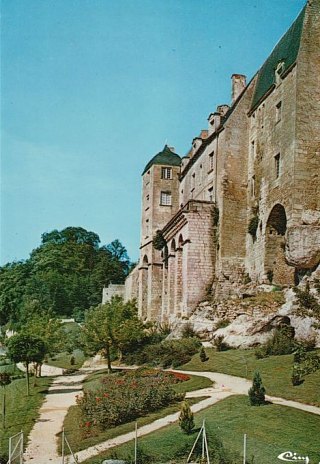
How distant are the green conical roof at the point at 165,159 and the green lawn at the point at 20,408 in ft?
A: 94.8

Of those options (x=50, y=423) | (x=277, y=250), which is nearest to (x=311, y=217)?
(x=277, y=250)

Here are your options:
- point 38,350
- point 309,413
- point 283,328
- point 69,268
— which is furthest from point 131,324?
point 69,268

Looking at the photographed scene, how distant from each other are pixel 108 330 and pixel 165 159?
27469mm

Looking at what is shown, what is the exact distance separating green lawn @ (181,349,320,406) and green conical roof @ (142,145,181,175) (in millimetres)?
28235

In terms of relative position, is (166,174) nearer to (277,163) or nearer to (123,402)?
(277,163)

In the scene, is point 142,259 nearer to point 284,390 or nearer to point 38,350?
point 38,350

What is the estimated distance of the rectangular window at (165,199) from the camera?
55062 millimetres

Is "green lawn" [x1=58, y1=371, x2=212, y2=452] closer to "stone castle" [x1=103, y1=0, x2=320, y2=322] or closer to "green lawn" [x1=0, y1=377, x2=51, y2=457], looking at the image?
"green lawn" [x1=0, y1=377, x2=51, y2=457]

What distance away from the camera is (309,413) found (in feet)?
52.4

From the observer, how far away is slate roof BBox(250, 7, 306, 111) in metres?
34.4

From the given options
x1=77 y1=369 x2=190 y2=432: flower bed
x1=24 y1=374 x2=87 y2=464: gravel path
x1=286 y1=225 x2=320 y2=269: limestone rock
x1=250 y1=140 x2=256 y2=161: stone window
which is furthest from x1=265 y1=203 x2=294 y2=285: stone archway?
x1=77 y1=369 x2=190 y2=432: flower bed

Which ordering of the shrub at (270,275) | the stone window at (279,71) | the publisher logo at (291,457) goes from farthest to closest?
the stone window at (279,71), the shrub at (270,275), the publisher logo at (291,457)

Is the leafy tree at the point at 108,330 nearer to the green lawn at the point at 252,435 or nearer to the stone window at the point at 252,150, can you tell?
the stone window at the point at 252,150

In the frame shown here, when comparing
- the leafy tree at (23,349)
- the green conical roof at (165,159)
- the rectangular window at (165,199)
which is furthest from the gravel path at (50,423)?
the green conical roof at (165,159)
